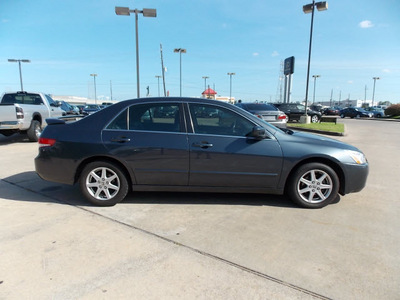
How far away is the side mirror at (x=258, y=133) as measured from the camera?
380cm

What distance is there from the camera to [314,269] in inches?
102

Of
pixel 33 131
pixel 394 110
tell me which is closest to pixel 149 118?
pixel 33 131

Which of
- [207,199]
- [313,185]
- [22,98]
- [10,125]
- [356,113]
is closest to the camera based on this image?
[313,185]

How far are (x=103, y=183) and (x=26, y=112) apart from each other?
7.02 m

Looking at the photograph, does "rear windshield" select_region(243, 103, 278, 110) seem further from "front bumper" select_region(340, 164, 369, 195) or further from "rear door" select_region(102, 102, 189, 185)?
Result: "rear door" select_region(102, 102, 189, 185)

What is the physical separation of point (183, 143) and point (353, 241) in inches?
93.0

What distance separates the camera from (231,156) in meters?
3.84

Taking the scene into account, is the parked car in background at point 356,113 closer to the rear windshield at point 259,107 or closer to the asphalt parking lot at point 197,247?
the rear windshield at point 259,107

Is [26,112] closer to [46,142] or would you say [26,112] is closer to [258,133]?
[46,142]

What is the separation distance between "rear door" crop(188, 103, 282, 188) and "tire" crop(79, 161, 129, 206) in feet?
3.33

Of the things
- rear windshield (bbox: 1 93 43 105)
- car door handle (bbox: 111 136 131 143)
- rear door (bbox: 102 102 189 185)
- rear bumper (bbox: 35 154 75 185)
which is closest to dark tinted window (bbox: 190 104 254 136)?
rear door (bbox: 102 102 189 185)

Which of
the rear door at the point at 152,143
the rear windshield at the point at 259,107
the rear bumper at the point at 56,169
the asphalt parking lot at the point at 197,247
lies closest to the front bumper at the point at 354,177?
the asphalt parking lot at the point at 197,247

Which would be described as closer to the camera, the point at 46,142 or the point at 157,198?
the point at 46,142

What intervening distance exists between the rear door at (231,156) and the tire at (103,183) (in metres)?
1.01
